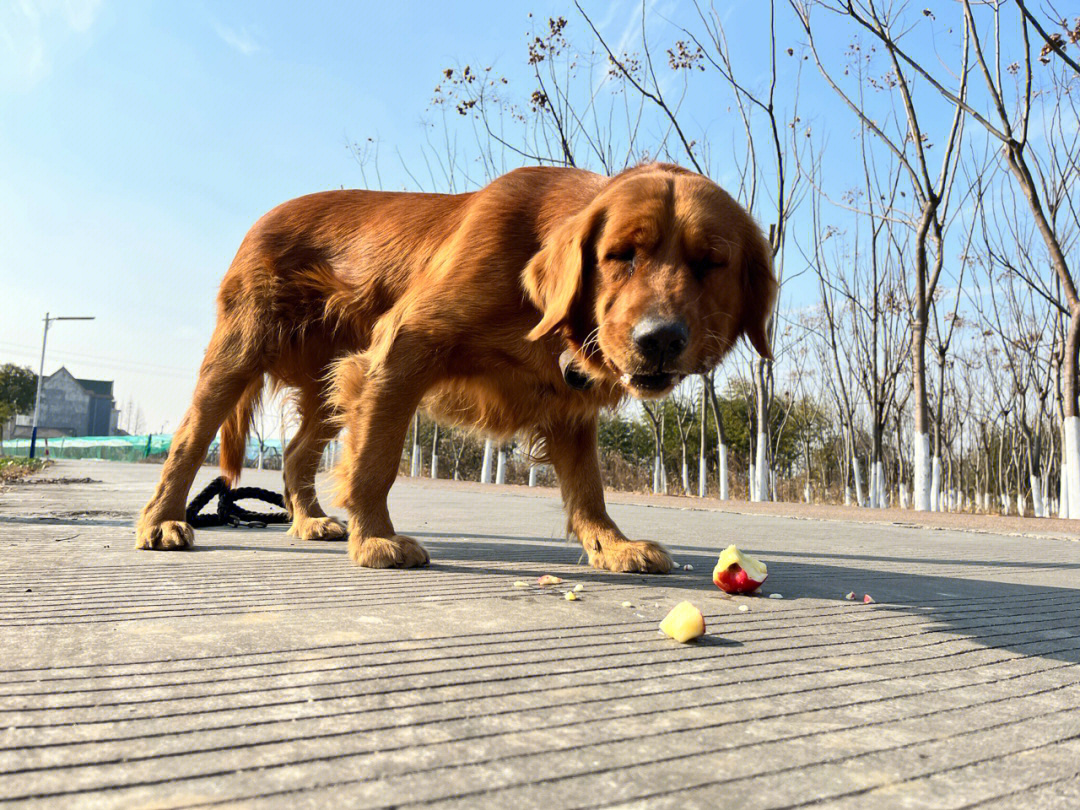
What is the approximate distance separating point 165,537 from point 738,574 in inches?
90.4

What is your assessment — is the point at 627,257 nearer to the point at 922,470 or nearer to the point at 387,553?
the point at 387,553

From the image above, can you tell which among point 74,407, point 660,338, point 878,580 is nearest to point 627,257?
point 660,338

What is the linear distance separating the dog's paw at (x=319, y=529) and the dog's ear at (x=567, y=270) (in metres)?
1.80

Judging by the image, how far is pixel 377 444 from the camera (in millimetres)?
2992

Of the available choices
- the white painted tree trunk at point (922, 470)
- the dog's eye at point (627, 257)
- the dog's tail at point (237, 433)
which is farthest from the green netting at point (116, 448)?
the dog's eye at point (627, 257)

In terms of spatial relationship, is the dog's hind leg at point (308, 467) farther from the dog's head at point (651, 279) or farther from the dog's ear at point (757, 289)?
the dog's ear at point (757, 289)

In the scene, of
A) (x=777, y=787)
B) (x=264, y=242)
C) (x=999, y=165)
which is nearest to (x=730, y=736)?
(x=777, y=787)

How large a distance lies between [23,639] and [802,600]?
6.64 ft

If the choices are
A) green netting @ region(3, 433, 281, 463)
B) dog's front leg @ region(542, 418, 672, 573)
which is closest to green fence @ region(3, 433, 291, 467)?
green netting @ region(3, 433, 281, 463)

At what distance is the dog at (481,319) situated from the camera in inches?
99.5

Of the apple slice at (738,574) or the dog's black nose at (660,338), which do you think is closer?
the dog's black nose at (660,338)

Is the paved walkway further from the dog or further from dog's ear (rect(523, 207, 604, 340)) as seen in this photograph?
dog's ear (rect(523, 207, 604, 340))

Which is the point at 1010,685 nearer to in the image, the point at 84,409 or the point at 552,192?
the point at 552,192

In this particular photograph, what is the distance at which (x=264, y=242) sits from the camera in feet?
12.2
